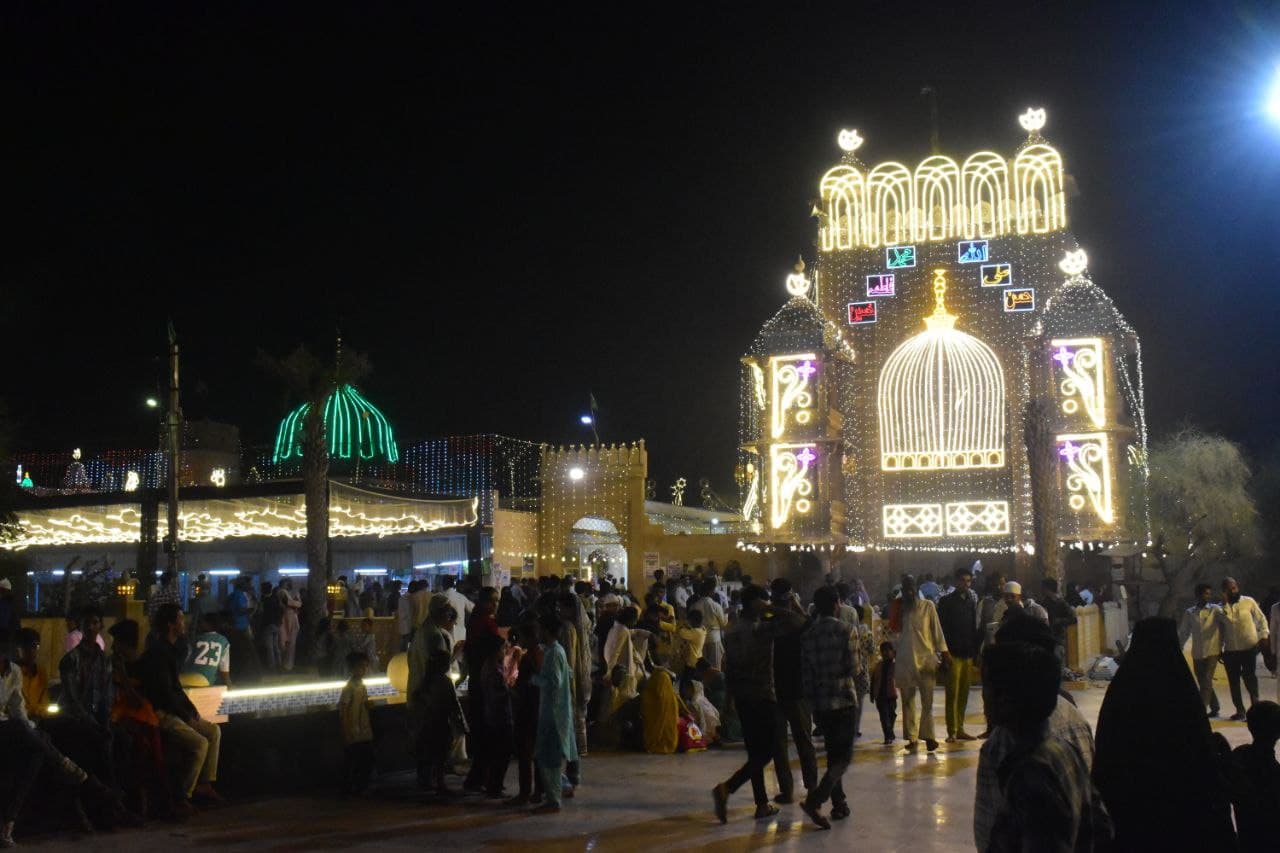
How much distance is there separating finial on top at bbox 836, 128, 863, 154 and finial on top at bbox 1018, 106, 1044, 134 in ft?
14.4

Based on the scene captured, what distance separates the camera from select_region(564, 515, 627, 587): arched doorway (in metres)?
35.9

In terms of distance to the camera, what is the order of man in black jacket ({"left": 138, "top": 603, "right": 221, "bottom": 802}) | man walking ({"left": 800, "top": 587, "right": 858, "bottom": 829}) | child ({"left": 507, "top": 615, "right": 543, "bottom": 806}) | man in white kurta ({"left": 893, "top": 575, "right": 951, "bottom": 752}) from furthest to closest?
1. man in white kurta ({"left": 893, "top": 575, "right": 951, "bottom": 752})
2. child ({"left": 507, "top": 615, "right": 543, "bottom": 806})
3. man in black jacket ({"left": 138, "top": 603, "right": 221, "bottom": 802})
4. man walking ({"left": 800, "top": 587, "right": 858, "bottom": 829})

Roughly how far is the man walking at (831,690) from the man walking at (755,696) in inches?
9.0

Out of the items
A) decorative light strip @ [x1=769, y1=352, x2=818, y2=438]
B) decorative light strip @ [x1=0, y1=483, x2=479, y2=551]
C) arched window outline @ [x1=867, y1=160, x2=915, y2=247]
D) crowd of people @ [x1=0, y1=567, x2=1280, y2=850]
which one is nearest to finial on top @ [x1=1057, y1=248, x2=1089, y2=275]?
arched window outline @ [x1=867, y1=160, x2=915, y2=247]

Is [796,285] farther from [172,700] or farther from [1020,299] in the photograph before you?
[172,700]

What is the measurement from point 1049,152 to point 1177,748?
31.5 meters

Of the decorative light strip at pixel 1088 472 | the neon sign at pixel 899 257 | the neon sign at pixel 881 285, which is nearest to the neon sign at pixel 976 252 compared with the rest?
the neon sign at pixel 899 257

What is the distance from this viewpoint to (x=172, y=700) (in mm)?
9000

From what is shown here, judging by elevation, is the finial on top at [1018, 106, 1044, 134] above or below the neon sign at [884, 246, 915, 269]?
above

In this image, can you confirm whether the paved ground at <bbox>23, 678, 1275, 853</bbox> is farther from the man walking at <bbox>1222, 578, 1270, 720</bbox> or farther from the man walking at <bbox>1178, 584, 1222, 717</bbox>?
the man walking at <bbox>1222, 578, 1270, 720</bbox>

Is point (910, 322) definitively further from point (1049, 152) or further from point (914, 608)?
point (914, 608)

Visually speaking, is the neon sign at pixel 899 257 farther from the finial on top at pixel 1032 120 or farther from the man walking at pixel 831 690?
the man walking at pixel 831 690

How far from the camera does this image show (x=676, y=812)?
9.02 metres

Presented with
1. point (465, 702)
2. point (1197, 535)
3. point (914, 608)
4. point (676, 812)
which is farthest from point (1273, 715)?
point (1197, 535)
